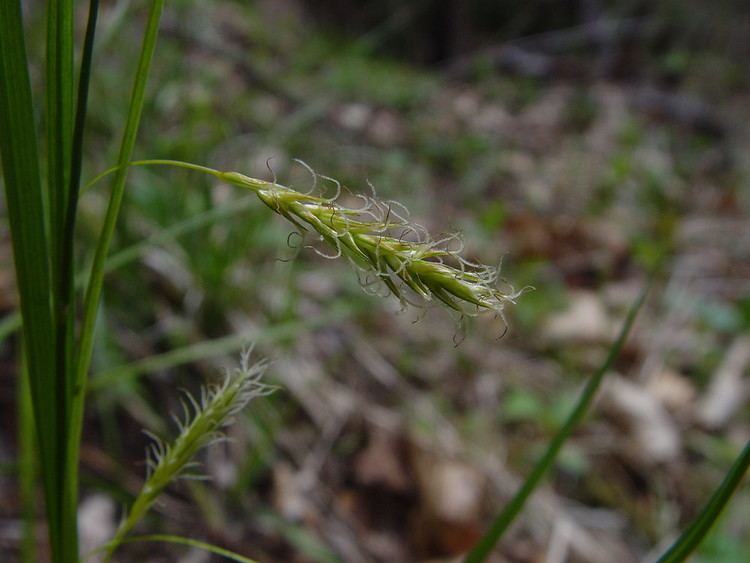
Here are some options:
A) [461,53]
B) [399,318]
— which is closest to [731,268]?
[399,318]

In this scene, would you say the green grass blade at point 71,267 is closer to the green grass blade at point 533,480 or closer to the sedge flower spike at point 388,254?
the sedge flower spike at point 388,254

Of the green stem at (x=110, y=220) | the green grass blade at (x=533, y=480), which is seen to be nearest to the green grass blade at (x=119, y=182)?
the green stem at (x=110, y=220)

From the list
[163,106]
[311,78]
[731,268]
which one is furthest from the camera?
[311,78]

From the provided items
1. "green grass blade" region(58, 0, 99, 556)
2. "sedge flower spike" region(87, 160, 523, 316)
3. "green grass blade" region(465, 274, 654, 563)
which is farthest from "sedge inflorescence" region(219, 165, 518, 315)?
"green grass blade" region(465, 274, 654, 563)

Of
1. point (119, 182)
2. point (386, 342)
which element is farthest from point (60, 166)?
point (386, 342)

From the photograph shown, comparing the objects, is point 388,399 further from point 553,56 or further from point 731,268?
point 553,56
